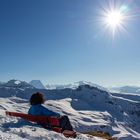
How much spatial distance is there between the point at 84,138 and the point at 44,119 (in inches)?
95.0

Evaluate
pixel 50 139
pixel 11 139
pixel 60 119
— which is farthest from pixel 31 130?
pixel 60 119

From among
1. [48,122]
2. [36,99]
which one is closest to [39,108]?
[36,99]

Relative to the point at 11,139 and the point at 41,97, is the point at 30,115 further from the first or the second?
the point at 11,139

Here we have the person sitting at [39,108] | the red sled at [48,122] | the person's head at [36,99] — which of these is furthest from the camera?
the person's head at [36,99]

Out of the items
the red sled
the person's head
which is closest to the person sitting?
the person's head

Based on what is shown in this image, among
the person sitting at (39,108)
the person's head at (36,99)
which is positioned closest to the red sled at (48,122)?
the person sitting at (39,108)

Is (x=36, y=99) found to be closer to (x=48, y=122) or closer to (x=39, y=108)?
(x=39, y=108)

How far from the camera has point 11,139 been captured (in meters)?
12.4

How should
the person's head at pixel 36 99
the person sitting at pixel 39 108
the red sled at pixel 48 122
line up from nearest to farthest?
the red sled at pixel 48 122
the person sitting at pixel 39 108
the person's head at pixel 36 99

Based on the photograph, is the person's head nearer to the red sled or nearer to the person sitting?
the person sitting

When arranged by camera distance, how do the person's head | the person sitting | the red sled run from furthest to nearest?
the person's head → the person sitting → the red sled

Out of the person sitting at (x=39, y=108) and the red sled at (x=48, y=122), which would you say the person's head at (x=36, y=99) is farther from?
the red sled at (x=48, y=122)

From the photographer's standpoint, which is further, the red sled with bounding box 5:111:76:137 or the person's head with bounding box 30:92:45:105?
the person's head with bounding box 30:92:45:105

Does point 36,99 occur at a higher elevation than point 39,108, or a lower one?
higher
